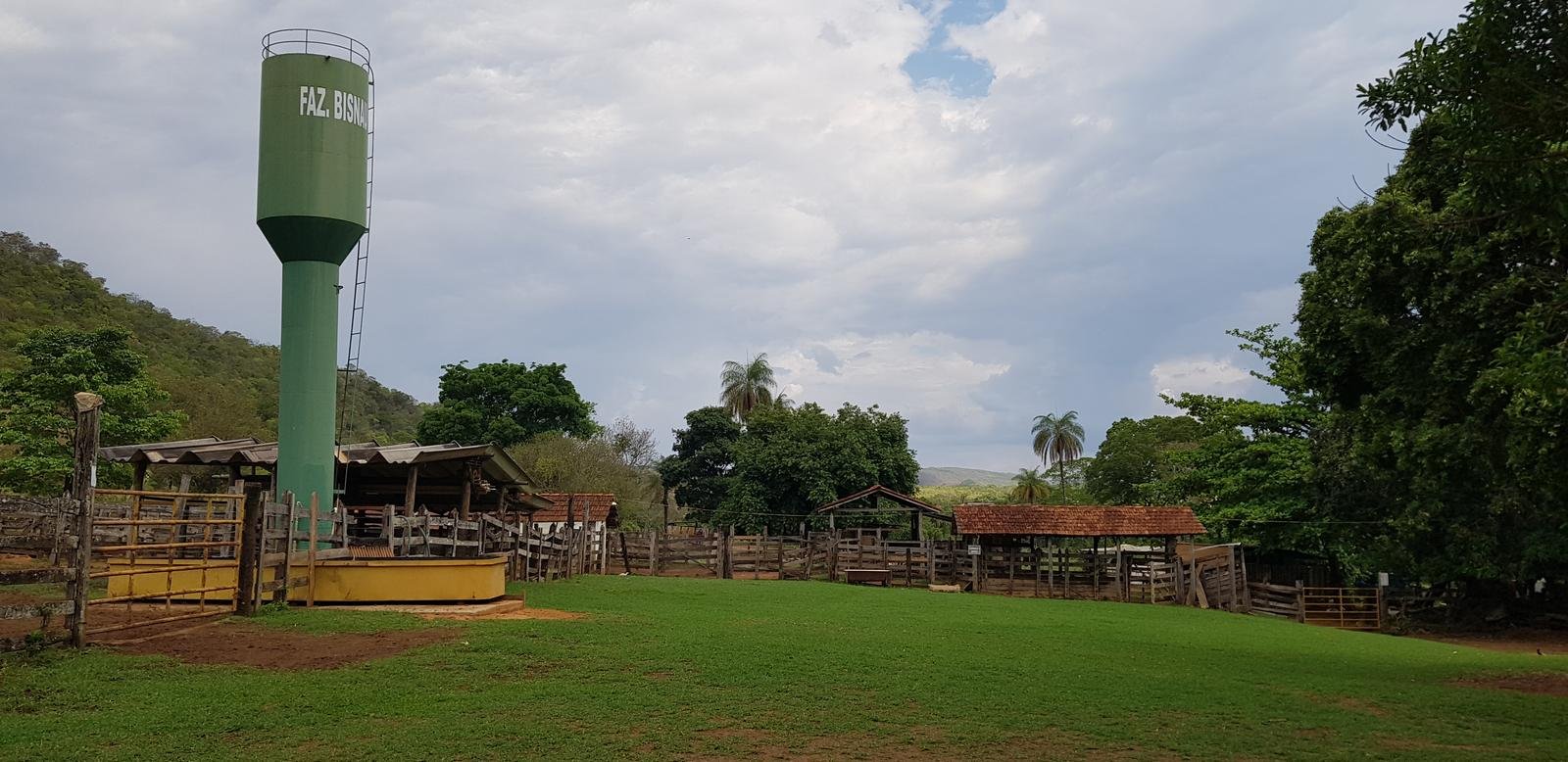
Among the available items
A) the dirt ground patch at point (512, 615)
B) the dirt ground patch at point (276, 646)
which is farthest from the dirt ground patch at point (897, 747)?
the dirt ground patch at point (512, 615)

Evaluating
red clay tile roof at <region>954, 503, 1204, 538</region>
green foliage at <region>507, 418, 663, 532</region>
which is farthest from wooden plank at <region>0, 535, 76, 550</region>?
green foliage at <region>507, 418, 663, 532</region>

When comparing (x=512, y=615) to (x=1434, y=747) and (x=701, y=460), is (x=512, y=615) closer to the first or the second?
(x=1434, y=747)

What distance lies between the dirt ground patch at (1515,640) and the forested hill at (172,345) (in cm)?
3905

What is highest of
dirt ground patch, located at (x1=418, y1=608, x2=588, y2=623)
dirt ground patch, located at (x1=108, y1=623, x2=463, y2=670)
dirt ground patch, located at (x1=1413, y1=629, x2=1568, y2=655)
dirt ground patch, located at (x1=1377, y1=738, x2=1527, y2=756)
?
dirt ground patch, located at (x1=108, y1=623, x2=463, y2=670)

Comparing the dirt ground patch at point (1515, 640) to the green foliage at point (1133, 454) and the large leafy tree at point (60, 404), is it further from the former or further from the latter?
the large leafy tree at point (60, 404)

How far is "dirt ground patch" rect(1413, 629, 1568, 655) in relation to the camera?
2804 cm

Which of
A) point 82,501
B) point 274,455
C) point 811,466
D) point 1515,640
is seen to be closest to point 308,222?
point 274,455

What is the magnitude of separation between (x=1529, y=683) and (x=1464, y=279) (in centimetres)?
563

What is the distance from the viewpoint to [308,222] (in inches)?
810

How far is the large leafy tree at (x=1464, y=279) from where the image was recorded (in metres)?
9.05

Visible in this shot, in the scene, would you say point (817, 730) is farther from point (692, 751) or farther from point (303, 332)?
point (303, 332)

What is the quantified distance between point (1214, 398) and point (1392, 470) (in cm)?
2138

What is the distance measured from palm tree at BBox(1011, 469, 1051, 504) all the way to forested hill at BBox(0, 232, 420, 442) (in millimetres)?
44304

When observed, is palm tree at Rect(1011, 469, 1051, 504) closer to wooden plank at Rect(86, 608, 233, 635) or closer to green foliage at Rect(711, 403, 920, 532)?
green foliage at Rect(711, 403, 920, 532)
